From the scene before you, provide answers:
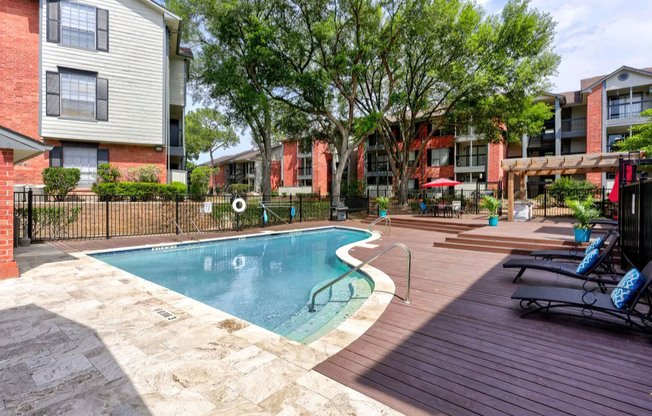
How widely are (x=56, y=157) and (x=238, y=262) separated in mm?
11765

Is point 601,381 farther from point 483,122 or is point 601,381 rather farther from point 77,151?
point 483,122

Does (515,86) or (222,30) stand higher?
(222,30)

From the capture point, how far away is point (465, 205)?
2091cm

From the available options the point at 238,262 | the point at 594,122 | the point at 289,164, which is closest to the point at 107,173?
the point at 238,262

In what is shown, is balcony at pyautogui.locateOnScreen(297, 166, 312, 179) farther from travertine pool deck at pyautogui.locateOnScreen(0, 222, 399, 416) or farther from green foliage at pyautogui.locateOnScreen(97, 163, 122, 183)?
travertine pool deck at pyautogui.locateOnScreen(0, 222, 399, 416)

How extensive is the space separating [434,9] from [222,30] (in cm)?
1135

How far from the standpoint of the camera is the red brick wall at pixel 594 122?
87.2 ft

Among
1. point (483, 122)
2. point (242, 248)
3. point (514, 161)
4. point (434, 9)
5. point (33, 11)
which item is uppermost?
point (434, 9)

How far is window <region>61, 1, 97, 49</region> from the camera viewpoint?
47.8 ft

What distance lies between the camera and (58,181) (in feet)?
42.9

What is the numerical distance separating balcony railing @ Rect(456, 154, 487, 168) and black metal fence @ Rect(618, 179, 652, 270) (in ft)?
82.0

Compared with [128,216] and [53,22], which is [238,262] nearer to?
[128,216]

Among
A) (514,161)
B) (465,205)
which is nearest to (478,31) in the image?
(514,161)

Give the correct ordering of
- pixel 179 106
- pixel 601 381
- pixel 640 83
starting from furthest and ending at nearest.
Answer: pixel 640 83 < pixel 179 106 < pixel 601 381
